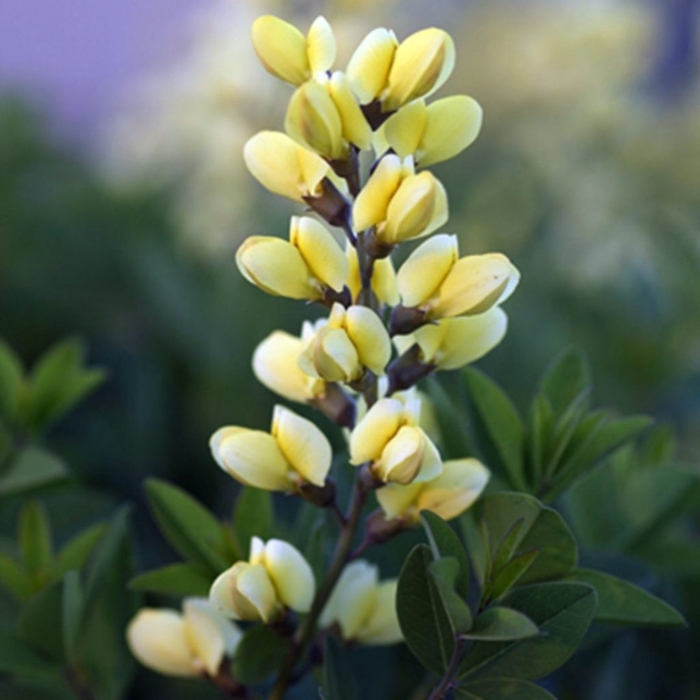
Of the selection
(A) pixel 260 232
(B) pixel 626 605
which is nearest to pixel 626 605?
(B) pixel 626 605

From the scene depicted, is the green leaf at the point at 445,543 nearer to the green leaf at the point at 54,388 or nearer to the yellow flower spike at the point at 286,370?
the yellow flower spike at the point at 286,370

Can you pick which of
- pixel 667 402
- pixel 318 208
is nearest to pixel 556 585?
pixel 318 208

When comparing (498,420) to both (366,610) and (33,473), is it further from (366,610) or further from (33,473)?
(33,473)

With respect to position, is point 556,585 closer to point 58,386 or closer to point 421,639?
point 421,639

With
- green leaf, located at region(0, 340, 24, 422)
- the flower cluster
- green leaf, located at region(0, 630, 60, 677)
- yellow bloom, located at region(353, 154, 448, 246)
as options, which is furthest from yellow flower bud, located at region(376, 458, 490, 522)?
green leaf, located at region(0, 340, 24, 422)

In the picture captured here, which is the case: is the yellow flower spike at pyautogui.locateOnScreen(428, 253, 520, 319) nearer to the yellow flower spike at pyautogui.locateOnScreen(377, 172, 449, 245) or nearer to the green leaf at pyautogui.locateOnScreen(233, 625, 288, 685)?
the yellow flower spike at pyautogui.locateOnScreen(377, 172, 449, 245)
